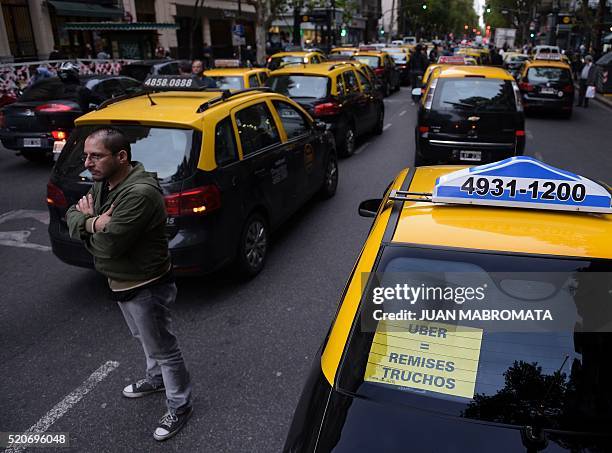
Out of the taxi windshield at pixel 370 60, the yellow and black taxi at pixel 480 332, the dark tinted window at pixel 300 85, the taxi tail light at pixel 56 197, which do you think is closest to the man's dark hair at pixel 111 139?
the yellow and black taxi at pixel 480 332

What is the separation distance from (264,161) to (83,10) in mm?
23676

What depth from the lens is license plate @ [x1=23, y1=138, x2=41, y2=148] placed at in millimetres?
9703

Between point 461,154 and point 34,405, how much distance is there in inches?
269

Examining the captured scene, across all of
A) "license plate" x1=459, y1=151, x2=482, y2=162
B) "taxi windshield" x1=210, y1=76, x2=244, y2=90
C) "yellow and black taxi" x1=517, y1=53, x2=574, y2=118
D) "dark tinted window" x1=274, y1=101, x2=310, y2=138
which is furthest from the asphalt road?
"yellow and black taxi" x1=517, y1=53, x2=574, y2=118

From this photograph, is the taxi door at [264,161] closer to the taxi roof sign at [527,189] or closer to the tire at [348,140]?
the taxi roof sign at [527,189]

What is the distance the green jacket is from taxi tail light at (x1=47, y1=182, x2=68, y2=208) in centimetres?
191

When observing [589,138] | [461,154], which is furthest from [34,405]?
[589,138]

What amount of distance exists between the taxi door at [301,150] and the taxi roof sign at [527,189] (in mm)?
3845

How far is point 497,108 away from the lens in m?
8.34

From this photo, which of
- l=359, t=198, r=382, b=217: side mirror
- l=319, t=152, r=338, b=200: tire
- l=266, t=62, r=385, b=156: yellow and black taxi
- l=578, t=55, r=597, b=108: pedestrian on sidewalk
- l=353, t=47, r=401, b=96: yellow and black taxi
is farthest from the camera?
l=353, t=47, r=401, b=96: yellow and black taxi

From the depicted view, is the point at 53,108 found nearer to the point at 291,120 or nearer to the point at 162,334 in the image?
the point at 291,120

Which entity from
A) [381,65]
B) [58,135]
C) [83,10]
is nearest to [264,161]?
[58,135]

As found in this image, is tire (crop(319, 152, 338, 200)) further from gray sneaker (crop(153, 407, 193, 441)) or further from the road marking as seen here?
gray sneaker (crop(153, 407, 193, 441))

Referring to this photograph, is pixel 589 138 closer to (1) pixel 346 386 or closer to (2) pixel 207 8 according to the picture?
(1) pixel 346 386
